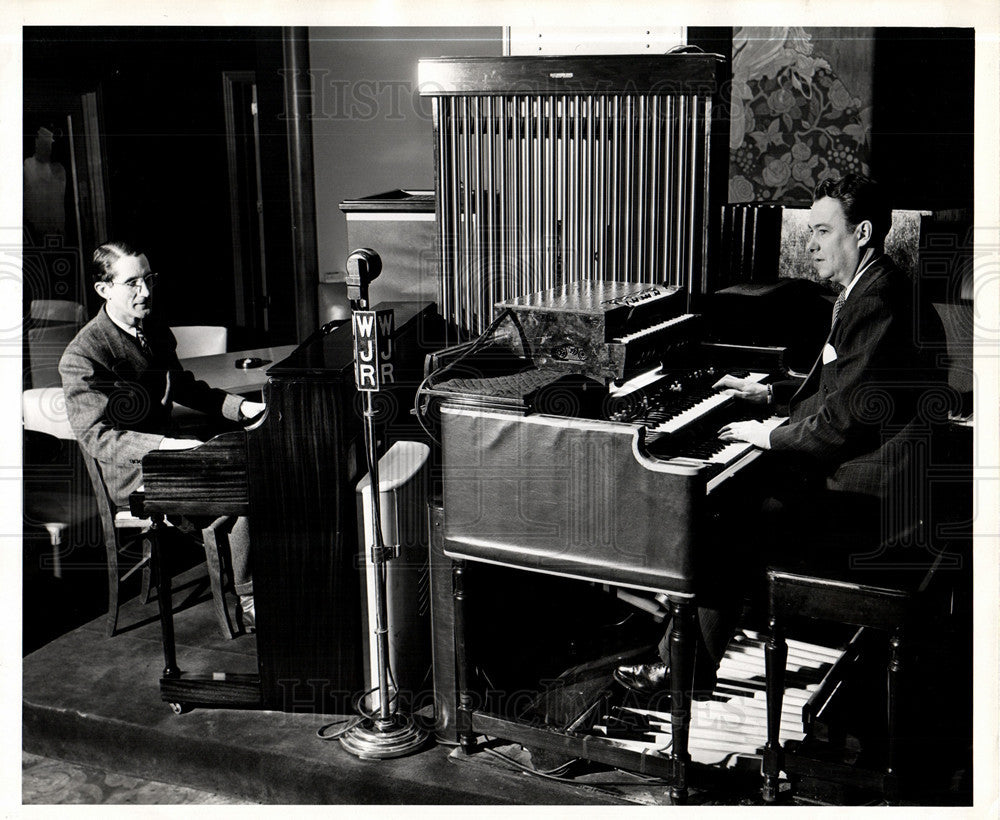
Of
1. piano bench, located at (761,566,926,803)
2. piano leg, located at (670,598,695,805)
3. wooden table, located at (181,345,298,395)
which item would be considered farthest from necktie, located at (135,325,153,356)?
piano bench, located at (761,566,926,803)

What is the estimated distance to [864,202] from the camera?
3.90 m

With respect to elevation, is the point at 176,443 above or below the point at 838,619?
above

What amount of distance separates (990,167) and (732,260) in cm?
150

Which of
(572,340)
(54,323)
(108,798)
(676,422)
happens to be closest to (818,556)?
(676,422)

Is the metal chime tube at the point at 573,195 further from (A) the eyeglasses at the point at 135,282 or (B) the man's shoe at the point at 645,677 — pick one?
(A) the eyeglasses at the point at 135,282

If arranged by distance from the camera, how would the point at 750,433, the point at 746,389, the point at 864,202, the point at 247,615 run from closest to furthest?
the point at 864,202 → the point at 750,433 → the point at 746,389 → the point at 247,615

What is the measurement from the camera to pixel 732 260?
4789 mm

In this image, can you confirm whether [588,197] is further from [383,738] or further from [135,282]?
[383,738]

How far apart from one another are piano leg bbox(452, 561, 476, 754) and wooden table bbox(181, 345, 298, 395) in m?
2.09

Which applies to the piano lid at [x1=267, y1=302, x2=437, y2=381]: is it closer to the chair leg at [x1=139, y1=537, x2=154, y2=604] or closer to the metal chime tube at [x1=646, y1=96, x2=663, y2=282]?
the metal chime tube at [x1=646, y1=96, x2=663, y2=282]

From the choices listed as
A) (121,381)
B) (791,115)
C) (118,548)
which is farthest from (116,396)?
(791,115)

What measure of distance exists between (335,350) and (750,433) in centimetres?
160

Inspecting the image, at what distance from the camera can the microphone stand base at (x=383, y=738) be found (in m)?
3.90

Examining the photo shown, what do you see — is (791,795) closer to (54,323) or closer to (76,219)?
(54,323)
